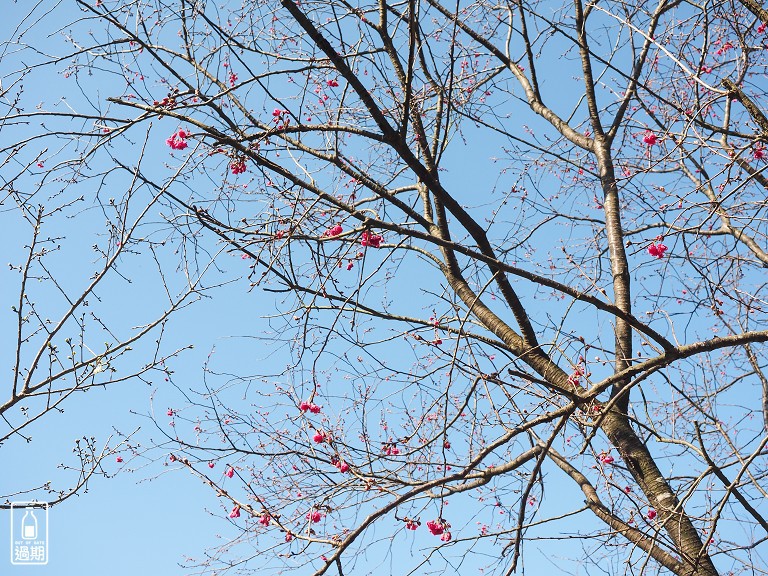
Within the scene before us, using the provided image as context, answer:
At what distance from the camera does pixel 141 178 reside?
3711mm

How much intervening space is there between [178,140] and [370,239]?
115 cm

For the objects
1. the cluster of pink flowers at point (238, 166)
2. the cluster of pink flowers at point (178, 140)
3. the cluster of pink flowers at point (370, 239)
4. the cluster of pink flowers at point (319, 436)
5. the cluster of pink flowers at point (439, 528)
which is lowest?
the cluster of pink flowers at point (439, 528)

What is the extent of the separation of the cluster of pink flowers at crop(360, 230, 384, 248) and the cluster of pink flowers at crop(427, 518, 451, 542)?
5.45 feet

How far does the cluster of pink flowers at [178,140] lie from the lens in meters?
3.60

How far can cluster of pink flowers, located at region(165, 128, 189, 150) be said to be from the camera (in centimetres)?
360

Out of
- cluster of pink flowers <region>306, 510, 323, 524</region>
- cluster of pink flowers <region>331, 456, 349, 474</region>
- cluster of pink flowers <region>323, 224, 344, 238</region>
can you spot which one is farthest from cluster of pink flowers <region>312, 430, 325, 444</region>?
cluster of pink flowers <region>323, 224, 344, 238</region>

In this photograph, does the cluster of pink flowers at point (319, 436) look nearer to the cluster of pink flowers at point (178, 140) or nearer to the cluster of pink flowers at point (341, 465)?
the cluster of pink flowers at point (341, 465)

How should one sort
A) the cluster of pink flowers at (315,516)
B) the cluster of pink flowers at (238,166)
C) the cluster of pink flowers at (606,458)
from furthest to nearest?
the cluster of pink flowers at (606,458) → the cluster of pink flowers at (315,516) → the cluster of pink flowers at (238,166)

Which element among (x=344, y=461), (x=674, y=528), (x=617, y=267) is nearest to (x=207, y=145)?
(x=344, y=461)

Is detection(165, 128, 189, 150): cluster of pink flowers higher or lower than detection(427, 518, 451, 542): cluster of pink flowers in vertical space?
higher

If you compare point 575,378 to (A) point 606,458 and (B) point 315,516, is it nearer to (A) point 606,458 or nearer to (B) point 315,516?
(A) point 606,458

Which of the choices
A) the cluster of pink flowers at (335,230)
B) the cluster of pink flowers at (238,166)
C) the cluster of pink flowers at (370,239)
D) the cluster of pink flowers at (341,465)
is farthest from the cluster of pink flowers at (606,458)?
the cluster of pink flowers at (238,166)

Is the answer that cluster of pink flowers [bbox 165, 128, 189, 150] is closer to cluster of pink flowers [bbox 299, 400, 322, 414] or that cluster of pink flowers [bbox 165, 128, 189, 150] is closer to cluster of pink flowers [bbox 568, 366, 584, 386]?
cluster of pink flowers [bbox 299, 400, 322, 414]

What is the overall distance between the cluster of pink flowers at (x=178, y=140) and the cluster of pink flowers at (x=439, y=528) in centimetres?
246
